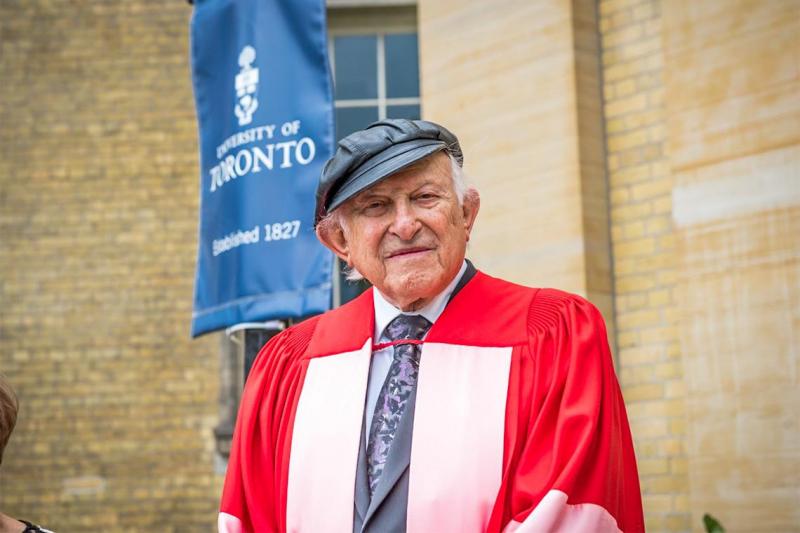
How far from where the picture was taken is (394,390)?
290 centimetres

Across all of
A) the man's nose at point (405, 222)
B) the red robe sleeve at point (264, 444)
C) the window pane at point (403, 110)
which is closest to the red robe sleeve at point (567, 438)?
the man's nose at point (405, 222)

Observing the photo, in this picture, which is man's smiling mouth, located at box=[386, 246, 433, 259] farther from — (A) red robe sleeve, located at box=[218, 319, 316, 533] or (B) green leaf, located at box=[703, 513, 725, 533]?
(B) green leaf, located at box=[703, 513, 725, 533]

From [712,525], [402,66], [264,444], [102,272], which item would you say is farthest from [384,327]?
[102,272]

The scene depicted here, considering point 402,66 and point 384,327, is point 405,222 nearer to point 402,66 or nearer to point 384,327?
point 384,327

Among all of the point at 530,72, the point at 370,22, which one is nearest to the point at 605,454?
the point at 530,72

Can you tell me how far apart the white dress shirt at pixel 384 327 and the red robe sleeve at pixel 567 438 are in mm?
254

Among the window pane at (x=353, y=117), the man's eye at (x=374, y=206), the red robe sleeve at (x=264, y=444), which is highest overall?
the window pane at (x=353, y=117)

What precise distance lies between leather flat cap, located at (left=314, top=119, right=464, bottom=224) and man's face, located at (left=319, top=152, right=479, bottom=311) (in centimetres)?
5

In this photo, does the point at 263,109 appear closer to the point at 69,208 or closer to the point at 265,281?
the point at 265,281

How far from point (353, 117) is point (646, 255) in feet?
13.3

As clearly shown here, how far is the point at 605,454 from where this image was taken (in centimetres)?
261

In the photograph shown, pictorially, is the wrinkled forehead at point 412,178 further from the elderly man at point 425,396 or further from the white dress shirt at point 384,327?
the white dress shirt at point 384,327

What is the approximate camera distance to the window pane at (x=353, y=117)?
885cm

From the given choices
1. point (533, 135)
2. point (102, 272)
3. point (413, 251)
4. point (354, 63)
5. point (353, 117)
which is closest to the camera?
point (413, 251)
